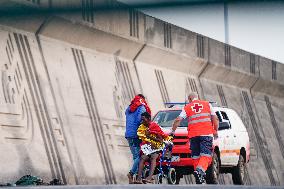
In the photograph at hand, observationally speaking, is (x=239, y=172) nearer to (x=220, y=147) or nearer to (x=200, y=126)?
(x=220, y=147)

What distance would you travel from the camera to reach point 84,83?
18203 mm

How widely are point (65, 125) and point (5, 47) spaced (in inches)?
99.2

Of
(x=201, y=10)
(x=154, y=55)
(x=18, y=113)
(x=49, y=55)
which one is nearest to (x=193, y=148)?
(x=18, y=113)

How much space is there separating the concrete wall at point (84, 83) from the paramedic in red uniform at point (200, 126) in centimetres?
289

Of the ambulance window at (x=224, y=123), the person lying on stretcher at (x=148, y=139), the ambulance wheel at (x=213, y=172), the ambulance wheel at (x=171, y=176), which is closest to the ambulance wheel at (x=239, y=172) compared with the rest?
the ambulance window at (x=224, y=123)

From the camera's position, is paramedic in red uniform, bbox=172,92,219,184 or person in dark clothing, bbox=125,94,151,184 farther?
paramedic in red uniform, bbox=172,92,219,184

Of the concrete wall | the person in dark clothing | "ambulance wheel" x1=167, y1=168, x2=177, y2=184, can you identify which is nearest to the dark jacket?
the person in dark clothing

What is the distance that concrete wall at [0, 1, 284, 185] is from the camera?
581 inches

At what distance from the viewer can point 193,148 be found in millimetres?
14039

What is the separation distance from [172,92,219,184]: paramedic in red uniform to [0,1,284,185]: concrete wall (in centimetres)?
289

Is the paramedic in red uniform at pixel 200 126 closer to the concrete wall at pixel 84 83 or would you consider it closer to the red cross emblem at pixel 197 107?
the red cross emblem at pixel 197 107

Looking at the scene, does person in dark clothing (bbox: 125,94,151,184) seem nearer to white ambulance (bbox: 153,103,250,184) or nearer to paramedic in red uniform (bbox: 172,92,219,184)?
paramedic in red uniform (bbox: 172,92,219,184)

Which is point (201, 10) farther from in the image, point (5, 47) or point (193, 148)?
point (5, 47)

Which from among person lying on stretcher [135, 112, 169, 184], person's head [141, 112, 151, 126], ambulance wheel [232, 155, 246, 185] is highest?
ambulance wheel [232, 155, 246, 185]
